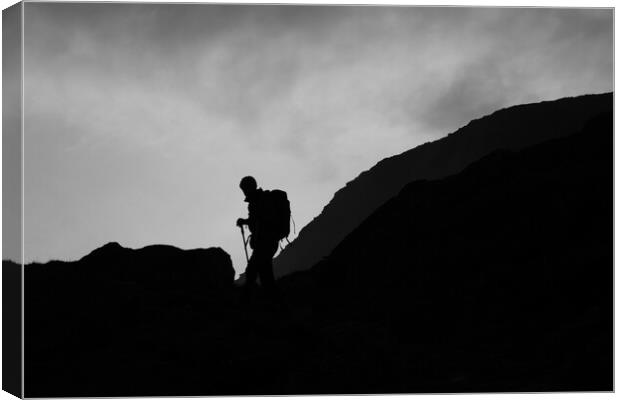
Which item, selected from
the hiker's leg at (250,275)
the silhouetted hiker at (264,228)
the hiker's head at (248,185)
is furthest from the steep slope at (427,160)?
the hiker's head at (248,185)

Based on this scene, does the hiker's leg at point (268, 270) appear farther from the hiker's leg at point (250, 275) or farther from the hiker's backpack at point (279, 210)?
the hiker's backpack at point (279, 210)

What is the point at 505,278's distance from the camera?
12844 mm

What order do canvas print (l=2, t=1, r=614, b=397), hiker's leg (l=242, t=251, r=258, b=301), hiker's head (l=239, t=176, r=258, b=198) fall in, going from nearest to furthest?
canvas print (l=2, t=1, r=614, b=397) → hiker's head (l=239, t=176, r=258, b=198) → hiker's leg (l=242, t=251, r=258, b=301)

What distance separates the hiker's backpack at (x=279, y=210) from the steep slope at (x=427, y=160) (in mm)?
299

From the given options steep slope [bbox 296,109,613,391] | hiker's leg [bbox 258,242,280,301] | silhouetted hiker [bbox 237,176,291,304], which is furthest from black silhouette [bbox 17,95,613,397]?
silhouetted hiker [bbox 237,176,291,304]

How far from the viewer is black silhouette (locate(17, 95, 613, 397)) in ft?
39.7

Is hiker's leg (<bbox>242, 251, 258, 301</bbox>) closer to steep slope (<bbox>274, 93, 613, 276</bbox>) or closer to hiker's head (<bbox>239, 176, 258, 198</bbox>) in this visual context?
steep slope (<bbox>274, 93, 613, 276</bbox>)

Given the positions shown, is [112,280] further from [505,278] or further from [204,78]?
[505,278]

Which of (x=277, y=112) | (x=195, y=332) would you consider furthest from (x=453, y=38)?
(x=195, y=332)

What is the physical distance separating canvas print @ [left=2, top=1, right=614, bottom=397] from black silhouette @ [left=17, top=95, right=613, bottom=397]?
0.10 feet

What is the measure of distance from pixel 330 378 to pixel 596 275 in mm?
3837

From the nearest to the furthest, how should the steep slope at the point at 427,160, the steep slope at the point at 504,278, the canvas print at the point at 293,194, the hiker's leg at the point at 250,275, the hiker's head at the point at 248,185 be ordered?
1. the canvas print at the point at 293,194
2. the steep slope at the point at 504,278
3. the hiker's head at the point at 248,185
4. the steep slope at the point at 427,160
5. the hiker's leg at the point at 250,275

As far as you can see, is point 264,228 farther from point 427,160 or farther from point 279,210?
point 427,160

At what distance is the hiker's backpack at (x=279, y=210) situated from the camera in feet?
41.6
